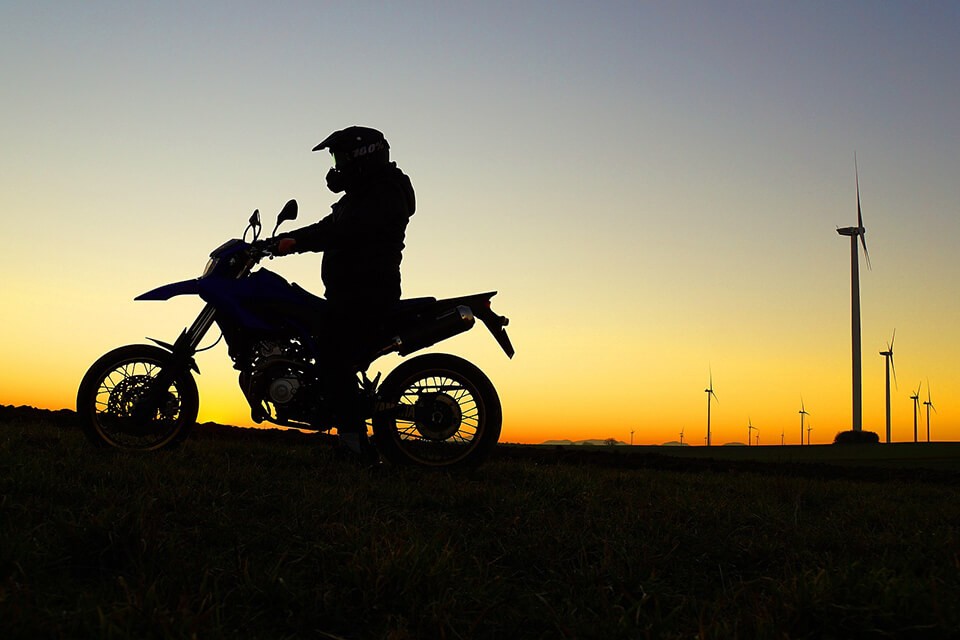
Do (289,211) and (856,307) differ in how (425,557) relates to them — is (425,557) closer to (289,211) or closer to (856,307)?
(289,211)

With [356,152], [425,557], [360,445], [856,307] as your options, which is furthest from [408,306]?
[856,307]

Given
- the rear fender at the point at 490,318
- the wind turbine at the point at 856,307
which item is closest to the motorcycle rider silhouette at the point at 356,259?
the rear fender at the point at 490,318

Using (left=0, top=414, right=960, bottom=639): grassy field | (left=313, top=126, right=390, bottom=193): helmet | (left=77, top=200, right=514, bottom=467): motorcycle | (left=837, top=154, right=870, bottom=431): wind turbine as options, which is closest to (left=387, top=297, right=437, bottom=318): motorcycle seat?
(left=77, top=200, right=514, bottom=467): motorcycle

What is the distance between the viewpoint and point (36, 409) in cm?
1423

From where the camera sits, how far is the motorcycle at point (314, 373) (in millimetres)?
7750

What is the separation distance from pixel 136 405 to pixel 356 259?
2492 mm

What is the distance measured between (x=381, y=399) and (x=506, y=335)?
4.30 ft

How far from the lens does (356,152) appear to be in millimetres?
7816

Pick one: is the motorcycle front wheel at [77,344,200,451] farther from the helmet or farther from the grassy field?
the helmet

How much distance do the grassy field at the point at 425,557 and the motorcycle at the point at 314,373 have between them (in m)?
0.40

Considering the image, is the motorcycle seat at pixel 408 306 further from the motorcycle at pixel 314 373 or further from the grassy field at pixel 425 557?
the grassy field at pixel 425 557

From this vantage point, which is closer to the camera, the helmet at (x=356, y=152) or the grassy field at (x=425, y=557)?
the grassy field at (x=425, y=557)

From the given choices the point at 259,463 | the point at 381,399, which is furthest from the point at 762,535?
the point at 259,463

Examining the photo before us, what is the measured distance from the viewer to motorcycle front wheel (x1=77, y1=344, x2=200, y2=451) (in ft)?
25.7
